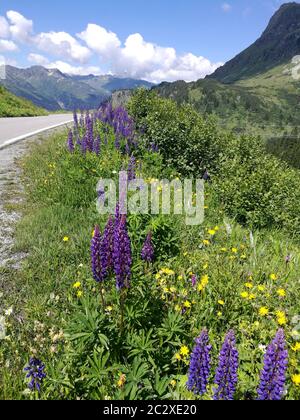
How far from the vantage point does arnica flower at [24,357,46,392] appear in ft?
10.6

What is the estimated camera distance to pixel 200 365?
2.96 metres

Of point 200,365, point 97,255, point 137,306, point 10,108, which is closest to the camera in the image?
point 200,365

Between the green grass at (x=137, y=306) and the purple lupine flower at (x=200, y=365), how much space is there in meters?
0.32

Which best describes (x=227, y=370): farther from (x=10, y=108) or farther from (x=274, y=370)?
(x=10, y=108)

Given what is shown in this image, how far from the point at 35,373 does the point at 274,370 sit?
210 cm

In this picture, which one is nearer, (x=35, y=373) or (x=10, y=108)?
(x=35, y=373)

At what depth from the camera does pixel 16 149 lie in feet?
41.8

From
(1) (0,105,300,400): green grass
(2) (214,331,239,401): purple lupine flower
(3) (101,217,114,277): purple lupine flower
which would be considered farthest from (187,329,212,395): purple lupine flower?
(3) (101,217,114,277): purple lupine flower

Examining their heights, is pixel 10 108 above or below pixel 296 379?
above

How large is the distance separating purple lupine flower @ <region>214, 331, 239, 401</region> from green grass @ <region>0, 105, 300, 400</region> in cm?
Result: 37

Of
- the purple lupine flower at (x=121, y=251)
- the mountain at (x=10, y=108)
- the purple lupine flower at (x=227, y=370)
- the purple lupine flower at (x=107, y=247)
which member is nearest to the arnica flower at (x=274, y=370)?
the purple lupine flower at (x=227, y=370)

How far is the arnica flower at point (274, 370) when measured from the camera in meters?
2.69

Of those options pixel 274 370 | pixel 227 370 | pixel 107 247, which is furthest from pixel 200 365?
pixel 107 247
